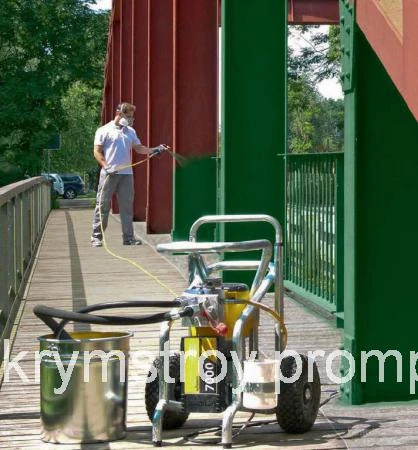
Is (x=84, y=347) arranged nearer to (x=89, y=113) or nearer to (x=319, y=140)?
(x=319, y=140)

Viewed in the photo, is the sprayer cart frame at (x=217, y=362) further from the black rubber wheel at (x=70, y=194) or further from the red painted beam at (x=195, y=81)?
the black rubber wheel at (x=70, y=194)

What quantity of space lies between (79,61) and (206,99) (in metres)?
34.5

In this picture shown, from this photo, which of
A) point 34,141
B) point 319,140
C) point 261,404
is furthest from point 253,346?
point 319,140

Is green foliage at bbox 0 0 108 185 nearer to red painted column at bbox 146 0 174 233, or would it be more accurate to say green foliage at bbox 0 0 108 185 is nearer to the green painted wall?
red painted column at bbox 146 0 174 233

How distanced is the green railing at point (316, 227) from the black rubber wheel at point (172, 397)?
291 cm

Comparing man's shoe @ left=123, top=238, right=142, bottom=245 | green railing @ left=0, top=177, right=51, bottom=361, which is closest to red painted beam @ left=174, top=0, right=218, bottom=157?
man's shoe @ left=123, top=238, right=142, bottom=245

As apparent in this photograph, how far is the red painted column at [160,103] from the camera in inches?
741

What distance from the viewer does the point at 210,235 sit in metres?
15.0

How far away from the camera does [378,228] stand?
598 cm

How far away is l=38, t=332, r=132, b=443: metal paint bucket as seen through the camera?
518 cm

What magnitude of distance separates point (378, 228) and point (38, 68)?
44.3m

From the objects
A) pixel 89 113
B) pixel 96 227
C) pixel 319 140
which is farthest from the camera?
pixel 89 113

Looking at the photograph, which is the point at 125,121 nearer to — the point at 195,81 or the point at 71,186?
the point at 195,81

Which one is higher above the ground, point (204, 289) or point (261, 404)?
point (204, 289)
